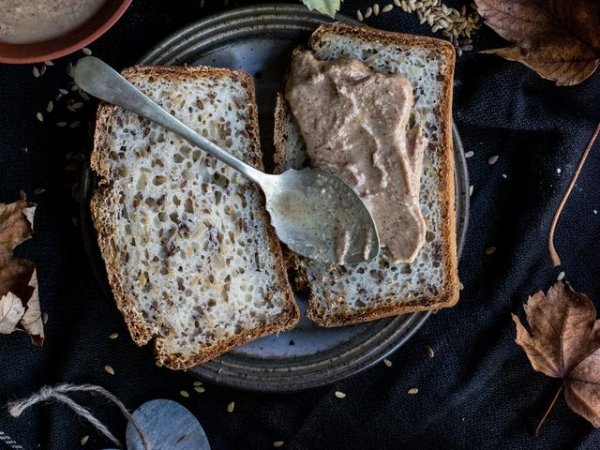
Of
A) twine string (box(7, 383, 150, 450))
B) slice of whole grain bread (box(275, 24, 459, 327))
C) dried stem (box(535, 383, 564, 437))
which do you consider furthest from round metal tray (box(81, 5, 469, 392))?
dried stem (box(535, 383, 564, 437))

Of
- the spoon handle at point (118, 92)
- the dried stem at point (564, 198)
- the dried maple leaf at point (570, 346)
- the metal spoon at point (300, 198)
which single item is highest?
the spoon handle at point (118, 92)

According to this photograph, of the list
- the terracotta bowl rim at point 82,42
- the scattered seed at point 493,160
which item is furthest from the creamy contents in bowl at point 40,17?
the scattered seed at point 493,160

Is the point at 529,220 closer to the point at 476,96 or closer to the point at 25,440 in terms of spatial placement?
the point at 476,96

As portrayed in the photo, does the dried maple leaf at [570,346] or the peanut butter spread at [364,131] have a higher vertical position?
the peanut butter spread at [364,131]

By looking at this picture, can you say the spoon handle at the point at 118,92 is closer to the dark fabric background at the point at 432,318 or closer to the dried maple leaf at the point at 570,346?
the dark fabric background at the point at 432,318

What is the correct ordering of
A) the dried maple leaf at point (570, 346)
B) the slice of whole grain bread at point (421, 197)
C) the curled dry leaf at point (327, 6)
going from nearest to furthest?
the curled dry leaf at point (327, 6)
the slice of whole grain bread at point (421, 197)
the dried maple leaf at point (570, 346)

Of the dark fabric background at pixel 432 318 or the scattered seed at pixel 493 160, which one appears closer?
the dark fabric background at pixel 432 318
